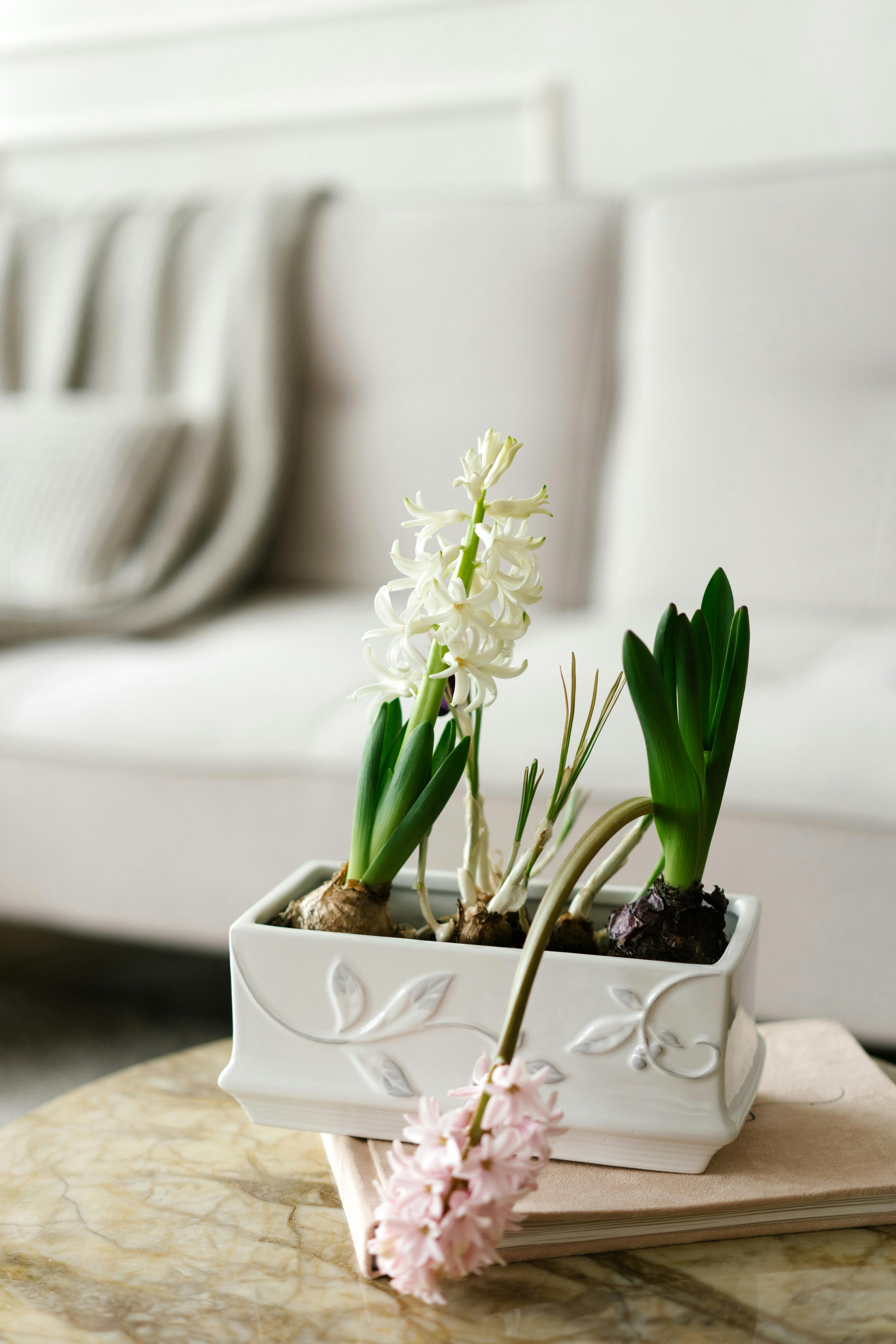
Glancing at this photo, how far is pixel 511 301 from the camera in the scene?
1528 millimetres

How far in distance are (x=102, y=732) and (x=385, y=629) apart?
0.72m

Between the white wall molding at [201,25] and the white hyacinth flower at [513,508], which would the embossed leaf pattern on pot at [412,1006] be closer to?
the white hyacinth flower at [513,508]

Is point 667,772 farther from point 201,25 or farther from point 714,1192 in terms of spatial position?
point 201,25

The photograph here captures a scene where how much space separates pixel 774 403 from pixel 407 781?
3.42 feet

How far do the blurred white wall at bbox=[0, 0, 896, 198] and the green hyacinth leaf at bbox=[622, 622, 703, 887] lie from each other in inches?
66.2

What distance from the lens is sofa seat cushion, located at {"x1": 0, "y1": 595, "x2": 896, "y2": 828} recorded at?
0.92 m

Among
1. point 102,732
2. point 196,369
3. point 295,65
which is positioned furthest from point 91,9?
point 102,732

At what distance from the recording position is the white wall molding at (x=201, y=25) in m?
2.09

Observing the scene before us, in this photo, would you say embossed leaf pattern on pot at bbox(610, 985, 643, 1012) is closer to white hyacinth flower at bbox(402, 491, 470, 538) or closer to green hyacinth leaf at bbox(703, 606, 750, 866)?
green hyacinth leaf at bbox(703, 606, 750, 866)

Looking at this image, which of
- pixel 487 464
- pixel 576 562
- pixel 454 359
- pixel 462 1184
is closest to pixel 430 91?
pixel 454 359

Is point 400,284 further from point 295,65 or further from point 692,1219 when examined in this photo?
point 692,1219

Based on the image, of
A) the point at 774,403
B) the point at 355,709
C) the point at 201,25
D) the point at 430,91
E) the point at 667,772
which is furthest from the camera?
the point at 201,25

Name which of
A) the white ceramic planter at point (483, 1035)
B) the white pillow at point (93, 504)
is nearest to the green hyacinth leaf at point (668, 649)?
the white ceramic planter at point (483, 1035)

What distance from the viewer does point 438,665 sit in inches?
19.1
